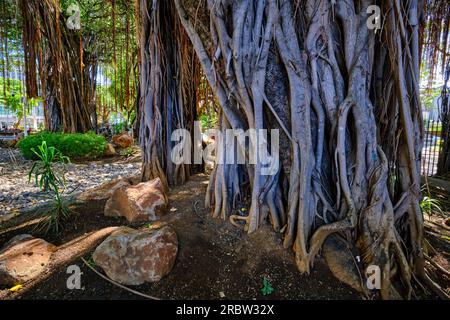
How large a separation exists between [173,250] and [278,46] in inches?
61.4

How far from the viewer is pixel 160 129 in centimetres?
271

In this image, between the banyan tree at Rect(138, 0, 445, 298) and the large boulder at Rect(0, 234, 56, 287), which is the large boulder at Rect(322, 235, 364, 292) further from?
the large boulder at Rect(0, 234, 56, 287)

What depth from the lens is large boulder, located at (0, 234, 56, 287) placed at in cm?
152

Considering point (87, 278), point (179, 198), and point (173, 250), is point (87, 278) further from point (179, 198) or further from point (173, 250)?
point (179, 198)

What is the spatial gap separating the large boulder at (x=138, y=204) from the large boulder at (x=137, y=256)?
406 millimetres

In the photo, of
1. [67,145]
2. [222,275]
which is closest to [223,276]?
[222,275]

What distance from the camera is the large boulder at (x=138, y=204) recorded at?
2043 millimetres

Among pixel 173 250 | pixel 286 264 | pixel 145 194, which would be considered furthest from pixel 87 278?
pixel 286 264

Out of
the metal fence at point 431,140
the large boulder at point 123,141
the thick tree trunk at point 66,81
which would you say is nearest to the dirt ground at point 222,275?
the thick tree trunk at point 66,81

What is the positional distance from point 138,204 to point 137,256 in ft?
2.06

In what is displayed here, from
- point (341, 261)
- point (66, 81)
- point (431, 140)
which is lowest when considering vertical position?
point (341, 261)

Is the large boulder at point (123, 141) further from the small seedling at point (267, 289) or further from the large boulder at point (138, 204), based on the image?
the small seedling at point (267, 289)

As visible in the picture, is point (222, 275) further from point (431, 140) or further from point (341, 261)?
point (431, 140)

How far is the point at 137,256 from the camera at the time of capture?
150cm
